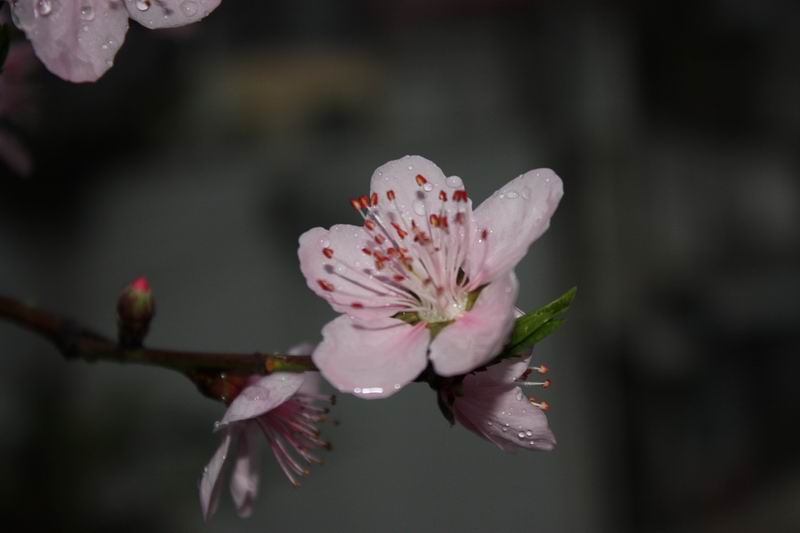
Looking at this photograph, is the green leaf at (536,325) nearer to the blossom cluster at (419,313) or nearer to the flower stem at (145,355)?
the blossom cluster at (419,313)

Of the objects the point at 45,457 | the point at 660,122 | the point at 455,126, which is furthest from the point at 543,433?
the point at 660,122

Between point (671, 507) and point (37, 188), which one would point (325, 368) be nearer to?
point (37, 188)

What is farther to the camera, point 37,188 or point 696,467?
point 696,467

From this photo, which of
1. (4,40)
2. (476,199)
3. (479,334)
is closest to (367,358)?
(479,334)

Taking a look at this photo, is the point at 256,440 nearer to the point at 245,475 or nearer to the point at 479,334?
the point at 245,475

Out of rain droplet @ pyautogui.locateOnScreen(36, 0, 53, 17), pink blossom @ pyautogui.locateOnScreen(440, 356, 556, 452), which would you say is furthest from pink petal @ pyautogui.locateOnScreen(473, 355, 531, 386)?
rain droplet @ pyautogui.locateOnScreen(36, 0, 53, 17)
